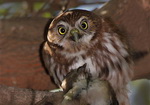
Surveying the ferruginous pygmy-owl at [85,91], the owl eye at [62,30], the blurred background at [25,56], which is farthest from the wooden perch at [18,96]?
the blurred background at [25,56]

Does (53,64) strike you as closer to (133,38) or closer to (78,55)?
(78,55)

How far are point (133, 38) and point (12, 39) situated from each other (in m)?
1.15

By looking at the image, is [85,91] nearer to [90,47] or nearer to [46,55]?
[90,47]

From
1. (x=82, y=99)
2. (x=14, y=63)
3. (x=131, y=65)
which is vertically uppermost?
(x=82, y=99)

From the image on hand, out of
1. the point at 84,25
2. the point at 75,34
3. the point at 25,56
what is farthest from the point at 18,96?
the point at 25,56

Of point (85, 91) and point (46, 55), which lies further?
point (46, 55)

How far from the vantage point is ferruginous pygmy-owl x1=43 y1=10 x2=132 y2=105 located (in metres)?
3.12

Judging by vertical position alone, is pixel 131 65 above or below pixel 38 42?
below

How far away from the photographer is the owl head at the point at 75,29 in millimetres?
3105

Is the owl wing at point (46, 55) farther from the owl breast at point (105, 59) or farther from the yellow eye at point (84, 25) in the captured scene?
the yellow eye at point (84, 25)

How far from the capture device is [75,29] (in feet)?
10.1

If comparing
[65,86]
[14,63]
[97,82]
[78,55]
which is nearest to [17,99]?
[65,86]

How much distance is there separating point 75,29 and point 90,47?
0.71 ft

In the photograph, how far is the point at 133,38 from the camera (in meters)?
3.47
